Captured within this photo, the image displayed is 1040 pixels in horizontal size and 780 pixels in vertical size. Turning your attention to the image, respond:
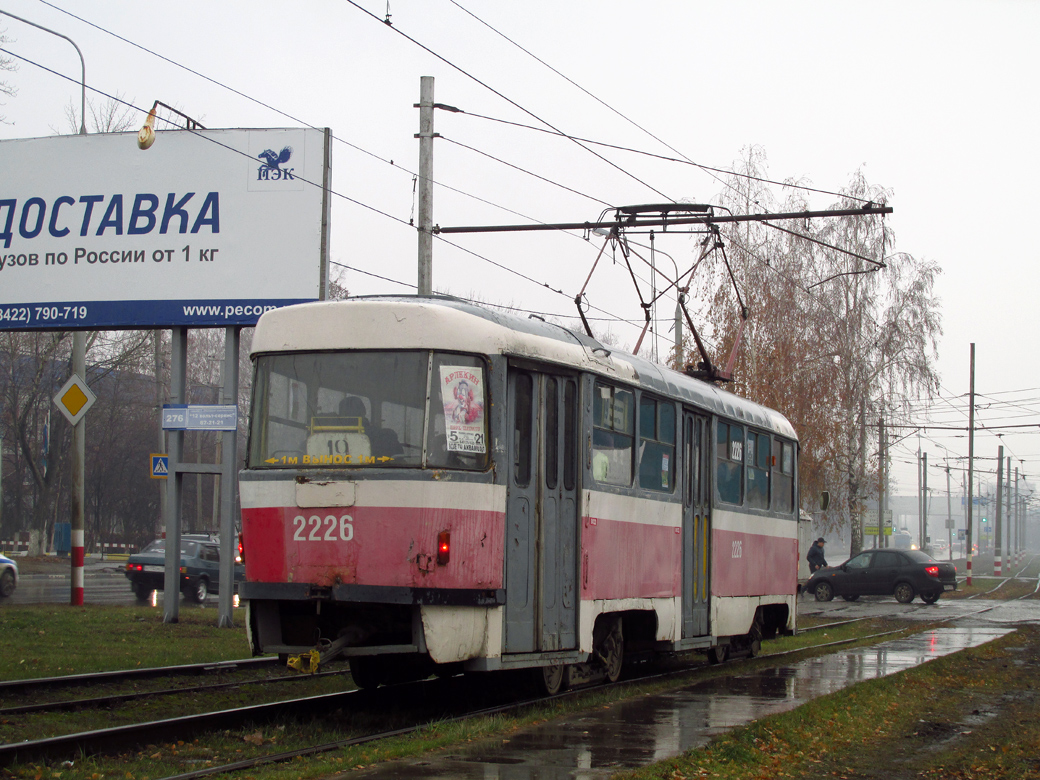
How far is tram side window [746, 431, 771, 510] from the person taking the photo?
611 inches

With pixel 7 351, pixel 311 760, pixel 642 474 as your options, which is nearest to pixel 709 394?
pixel 642 474

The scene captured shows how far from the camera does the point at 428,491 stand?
880cm

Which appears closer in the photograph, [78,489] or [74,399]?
[74,399]

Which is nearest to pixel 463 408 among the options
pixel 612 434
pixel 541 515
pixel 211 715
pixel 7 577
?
pixel 541 515

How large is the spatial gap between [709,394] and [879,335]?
96.6 ft

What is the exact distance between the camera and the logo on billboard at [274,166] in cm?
1836

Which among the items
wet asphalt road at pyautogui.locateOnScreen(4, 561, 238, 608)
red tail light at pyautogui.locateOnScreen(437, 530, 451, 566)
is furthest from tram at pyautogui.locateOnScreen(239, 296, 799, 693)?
wet asphalt road at pyautogui.locateOnScreen(4, 561, 238, 608)

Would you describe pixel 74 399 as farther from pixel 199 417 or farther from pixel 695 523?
pixel 695 523

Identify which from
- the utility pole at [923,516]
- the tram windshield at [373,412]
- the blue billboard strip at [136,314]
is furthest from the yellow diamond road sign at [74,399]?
the utility pole at [923,516]

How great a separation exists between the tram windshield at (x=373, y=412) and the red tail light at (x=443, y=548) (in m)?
0.50

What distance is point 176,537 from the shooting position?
17.9 m

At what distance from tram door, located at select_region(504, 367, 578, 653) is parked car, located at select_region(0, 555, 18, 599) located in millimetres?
17154

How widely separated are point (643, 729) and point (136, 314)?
38.8 ft

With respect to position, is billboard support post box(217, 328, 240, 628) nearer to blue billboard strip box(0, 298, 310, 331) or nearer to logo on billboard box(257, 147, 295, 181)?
blue billboard strip box(0, 298, 310, 331)
